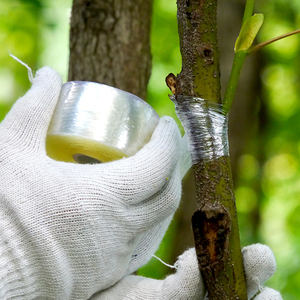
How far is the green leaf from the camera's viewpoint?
0.68m

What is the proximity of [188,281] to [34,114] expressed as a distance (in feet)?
1.47

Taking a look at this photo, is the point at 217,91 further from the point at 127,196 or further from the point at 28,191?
the point at 28,191

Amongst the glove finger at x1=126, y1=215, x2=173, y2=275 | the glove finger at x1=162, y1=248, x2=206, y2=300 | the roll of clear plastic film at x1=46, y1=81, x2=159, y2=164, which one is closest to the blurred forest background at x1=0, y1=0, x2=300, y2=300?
the glove finger at x1=126, y1=215, x2=173, y2=275

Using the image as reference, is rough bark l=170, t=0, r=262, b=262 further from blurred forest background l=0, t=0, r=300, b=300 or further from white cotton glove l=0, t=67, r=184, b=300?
white cotton glove l=0, t=67, r=184, b=300

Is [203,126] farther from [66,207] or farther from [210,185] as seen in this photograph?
[66,207]

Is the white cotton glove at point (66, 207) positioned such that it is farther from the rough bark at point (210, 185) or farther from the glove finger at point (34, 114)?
the rough bark at point (210, 185)

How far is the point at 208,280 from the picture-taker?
67cm

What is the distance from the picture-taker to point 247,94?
2674mm

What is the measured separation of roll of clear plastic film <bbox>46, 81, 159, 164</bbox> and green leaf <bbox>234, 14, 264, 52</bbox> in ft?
0.78

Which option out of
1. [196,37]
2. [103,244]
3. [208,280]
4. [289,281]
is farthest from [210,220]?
[289,281]

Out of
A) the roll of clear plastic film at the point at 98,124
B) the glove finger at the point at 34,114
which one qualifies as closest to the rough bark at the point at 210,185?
the roll of clear plastic film at the point at 98,124

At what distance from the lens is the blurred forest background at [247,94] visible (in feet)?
8.73

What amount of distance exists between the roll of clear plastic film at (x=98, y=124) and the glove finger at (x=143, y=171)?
0.12ft

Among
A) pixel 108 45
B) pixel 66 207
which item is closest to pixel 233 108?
pixel 108 45
